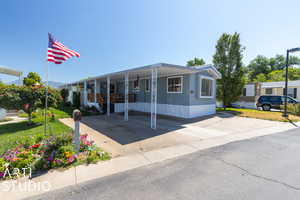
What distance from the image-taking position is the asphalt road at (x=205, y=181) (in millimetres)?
2064

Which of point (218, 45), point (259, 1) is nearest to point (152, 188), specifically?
point (259, 1)

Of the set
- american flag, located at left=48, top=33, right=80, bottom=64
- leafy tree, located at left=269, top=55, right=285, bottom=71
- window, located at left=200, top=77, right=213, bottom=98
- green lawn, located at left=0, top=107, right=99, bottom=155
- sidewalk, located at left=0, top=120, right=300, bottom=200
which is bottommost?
sidewalk, located at left=0, top=120, right=300, bottom=200

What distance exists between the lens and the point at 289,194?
2.08m

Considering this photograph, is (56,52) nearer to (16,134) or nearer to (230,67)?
(16,134)

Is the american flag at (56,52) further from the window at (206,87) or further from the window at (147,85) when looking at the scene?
the window at (206,87)

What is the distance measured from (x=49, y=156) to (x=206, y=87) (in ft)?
34.9

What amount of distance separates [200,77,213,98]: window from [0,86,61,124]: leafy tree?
9.89 m

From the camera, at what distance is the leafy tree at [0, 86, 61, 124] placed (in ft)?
19.4

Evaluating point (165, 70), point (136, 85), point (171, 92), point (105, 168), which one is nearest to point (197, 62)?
point (136, 85)

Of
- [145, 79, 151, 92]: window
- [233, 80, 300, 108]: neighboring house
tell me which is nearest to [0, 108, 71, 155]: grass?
[145, 79, 151, 92]: window

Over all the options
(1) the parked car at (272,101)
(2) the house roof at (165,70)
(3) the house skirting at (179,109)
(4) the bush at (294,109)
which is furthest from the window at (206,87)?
(1) the parked car at (272,101)

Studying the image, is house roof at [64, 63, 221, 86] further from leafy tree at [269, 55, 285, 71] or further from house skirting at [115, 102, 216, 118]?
leafy tree at [269, 55, 285, 71]

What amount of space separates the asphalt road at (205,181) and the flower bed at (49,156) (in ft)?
3.10

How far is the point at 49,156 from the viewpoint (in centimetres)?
306
